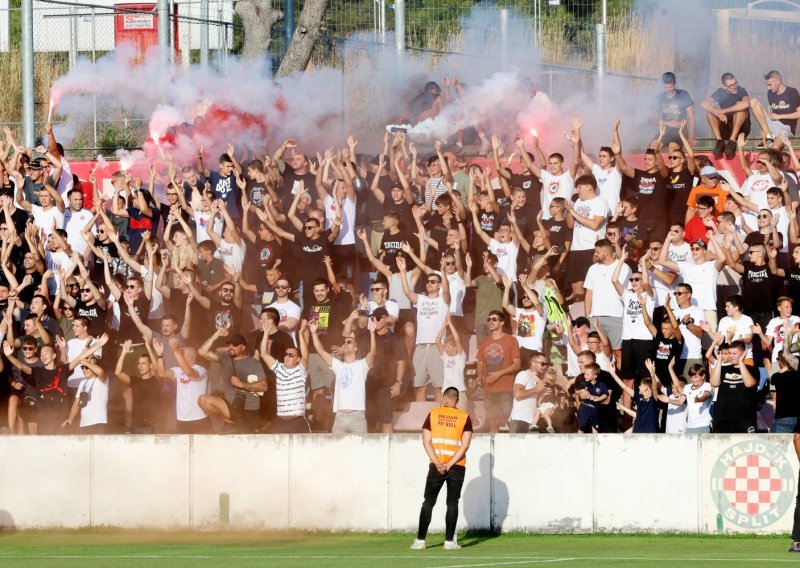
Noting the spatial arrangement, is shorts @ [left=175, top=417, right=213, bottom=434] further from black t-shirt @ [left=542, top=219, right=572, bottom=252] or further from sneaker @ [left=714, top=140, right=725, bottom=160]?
sneaker @ [left=714, top=140, right=725, bottom=160]

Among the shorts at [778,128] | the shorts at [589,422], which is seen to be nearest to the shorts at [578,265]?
the shorts at [589,422]

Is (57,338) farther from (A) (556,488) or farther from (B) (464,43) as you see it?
(B) (464,43)

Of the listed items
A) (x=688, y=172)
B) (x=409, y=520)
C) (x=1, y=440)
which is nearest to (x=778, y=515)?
(x=409, y=520)

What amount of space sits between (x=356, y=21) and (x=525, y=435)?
510 inches

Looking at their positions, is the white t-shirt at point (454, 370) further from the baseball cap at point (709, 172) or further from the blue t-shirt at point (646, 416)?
the baseball cap at point (709, 172)

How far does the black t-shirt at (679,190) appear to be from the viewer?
737 inches

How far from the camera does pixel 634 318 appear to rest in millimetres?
17078

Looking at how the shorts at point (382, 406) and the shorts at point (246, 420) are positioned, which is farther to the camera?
the shorts at point (382, 406)

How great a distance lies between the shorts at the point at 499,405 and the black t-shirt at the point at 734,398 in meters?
2.75

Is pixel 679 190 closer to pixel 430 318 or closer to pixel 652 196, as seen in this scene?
pixel 652 196

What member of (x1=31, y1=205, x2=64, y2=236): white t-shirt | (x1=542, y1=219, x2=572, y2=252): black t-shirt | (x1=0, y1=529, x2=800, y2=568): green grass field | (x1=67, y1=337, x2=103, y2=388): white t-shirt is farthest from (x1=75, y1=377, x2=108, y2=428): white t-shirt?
(x1=542, y1=219, x2=572, y2=252): black t-shirt

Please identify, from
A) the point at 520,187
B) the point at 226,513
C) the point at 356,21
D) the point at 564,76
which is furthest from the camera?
the point at 356,21

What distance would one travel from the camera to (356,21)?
1040 inches

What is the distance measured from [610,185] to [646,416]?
4340 millimetres
